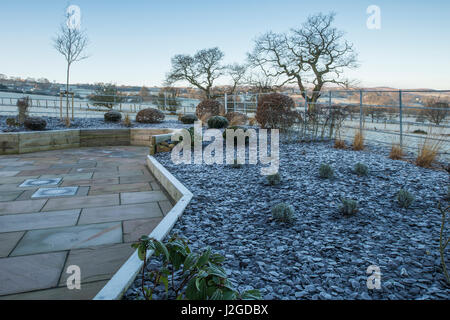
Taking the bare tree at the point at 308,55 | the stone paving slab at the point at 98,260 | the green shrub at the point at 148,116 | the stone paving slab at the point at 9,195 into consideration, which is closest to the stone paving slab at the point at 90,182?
the stone paving slab at the point at 9,195

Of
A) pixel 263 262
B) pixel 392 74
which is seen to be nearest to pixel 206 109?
pixel 392 74

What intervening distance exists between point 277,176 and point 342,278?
1823 mm

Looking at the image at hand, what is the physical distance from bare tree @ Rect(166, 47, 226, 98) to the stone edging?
15354mm

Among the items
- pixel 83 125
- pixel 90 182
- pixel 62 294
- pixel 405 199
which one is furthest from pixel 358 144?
pixel 83 125

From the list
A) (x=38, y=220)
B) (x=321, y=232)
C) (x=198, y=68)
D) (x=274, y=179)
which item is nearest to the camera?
(x=321, y=232)

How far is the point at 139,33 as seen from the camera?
34.7ft

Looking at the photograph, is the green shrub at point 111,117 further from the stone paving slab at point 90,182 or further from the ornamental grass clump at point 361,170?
the ornamental grass clump at point 361,170

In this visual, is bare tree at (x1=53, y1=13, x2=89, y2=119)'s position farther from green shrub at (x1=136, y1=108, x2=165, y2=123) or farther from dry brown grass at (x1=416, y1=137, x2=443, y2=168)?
dry brown grass at (x1=416, y1=137, x2=443, y2=168)

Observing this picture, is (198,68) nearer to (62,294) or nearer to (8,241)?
(8,241)

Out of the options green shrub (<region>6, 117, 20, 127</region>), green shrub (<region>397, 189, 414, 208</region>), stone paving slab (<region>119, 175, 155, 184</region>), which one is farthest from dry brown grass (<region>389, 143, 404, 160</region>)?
green shrub (<region>6, 117, 20, 127</region>)

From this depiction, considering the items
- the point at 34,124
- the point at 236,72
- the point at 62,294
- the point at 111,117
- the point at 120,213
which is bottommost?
the point at 62,294

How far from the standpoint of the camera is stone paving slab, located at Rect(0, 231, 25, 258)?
206 centimetres

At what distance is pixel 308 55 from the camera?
15.7 m

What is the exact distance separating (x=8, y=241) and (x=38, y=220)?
434mm
